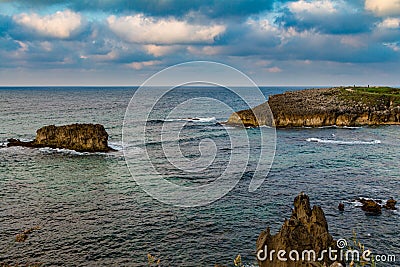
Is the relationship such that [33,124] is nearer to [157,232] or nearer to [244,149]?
[244,149]

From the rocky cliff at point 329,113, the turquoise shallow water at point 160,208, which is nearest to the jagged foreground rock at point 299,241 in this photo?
the turquoise shallow water at point 160,208

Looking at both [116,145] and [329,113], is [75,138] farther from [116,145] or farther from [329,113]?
[329,113]

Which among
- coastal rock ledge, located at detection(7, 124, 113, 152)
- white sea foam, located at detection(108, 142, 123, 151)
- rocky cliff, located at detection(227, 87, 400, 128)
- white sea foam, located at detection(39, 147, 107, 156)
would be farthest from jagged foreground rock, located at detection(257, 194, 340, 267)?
rocky cliff, located at detection(227, 87, 400, 128)

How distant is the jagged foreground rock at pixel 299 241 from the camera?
18362 millimetres

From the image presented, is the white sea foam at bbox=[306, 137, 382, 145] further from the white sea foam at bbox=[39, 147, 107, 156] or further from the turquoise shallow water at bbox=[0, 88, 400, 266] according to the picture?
the white sea foam at bbox=[39, 147, 107, 156]

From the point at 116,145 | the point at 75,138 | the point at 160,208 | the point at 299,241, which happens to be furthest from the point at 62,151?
the point at 299,241

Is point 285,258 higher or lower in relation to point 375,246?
higher

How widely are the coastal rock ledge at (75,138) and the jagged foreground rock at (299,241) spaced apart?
48777 millimetres

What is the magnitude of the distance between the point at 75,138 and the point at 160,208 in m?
34.3

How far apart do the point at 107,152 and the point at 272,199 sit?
114 feet

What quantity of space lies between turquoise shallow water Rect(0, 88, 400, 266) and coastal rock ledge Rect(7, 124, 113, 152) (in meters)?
3.04

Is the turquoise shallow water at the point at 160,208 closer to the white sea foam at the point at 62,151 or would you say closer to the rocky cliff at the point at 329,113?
the white sea foam at the point at 62,151

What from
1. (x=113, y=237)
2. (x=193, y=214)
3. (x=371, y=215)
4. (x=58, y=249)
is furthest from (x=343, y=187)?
(x=58, y=249)

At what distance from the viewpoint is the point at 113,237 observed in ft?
99.2
